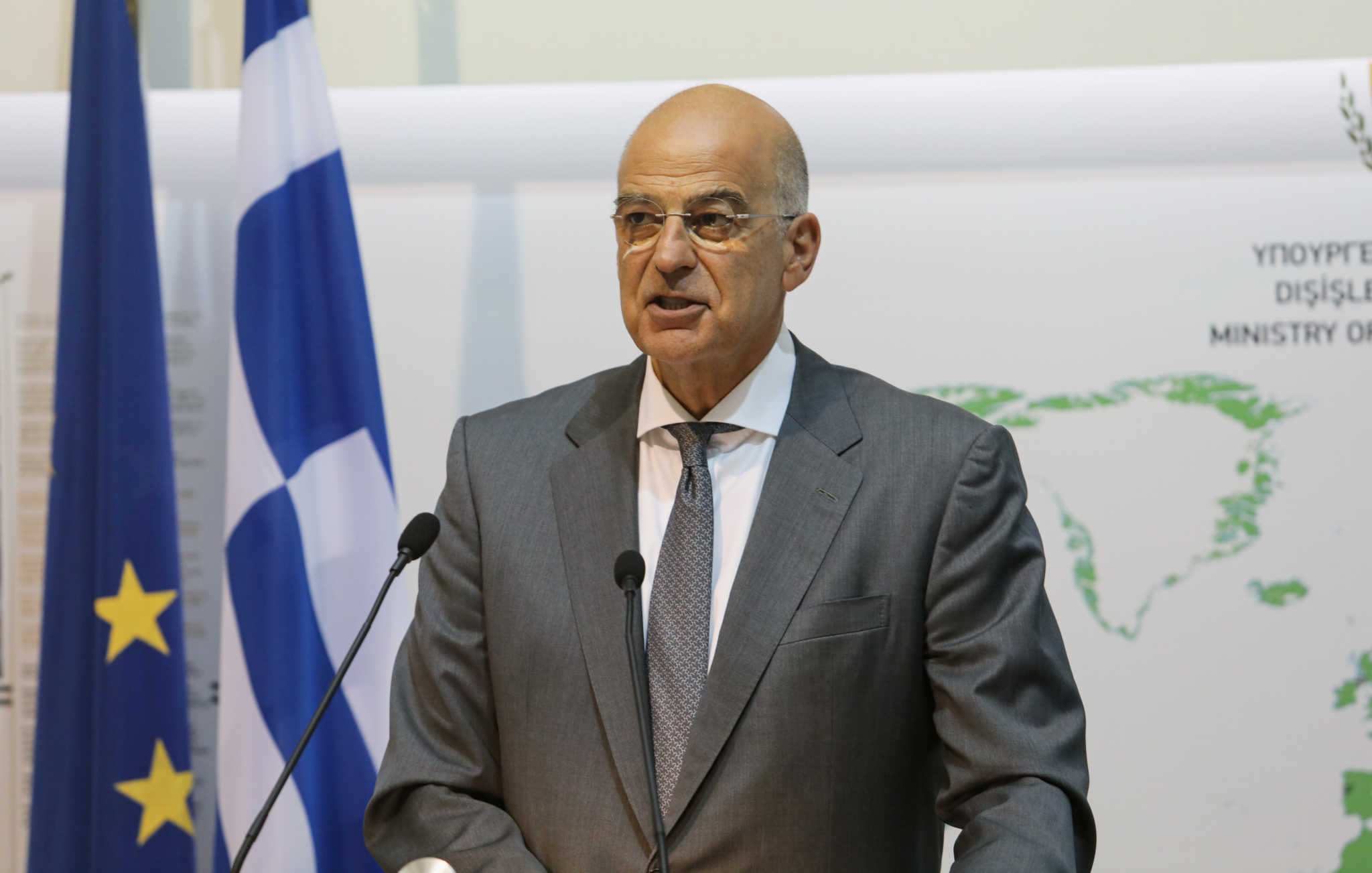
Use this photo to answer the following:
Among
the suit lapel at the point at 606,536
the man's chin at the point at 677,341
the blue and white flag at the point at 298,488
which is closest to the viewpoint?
the suit lapel at the point at 606,536

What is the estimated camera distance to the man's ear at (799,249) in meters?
1.73

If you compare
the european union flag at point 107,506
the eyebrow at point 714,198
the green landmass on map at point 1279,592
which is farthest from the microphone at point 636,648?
the green landmass on map at point 1279,592

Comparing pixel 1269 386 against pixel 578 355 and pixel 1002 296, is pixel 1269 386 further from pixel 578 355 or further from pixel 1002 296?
pixel 578 355

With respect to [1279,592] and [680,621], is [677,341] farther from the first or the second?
[1279,592]

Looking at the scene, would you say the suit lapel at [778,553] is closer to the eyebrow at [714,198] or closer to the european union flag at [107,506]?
the eyebrow at [714,198]

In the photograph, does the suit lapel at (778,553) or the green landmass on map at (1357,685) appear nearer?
the suit lapel at (778,553)

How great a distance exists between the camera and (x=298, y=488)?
2.51m

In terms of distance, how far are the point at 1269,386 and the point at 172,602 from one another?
7.80ft


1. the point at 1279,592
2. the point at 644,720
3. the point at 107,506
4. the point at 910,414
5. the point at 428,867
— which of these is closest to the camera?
the point at 644,720

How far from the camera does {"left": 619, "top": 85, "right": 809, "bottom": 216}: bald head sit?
1.64 meters

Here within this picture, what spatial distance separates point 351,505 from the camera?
2.53 metres

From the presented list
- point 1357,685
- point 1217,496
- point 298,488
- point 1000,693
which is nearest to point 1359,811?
point 1357,685

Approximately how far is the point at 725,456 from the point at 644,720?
48cm

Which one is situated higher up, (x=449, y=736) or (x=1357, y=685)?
(x=449, y=736)
